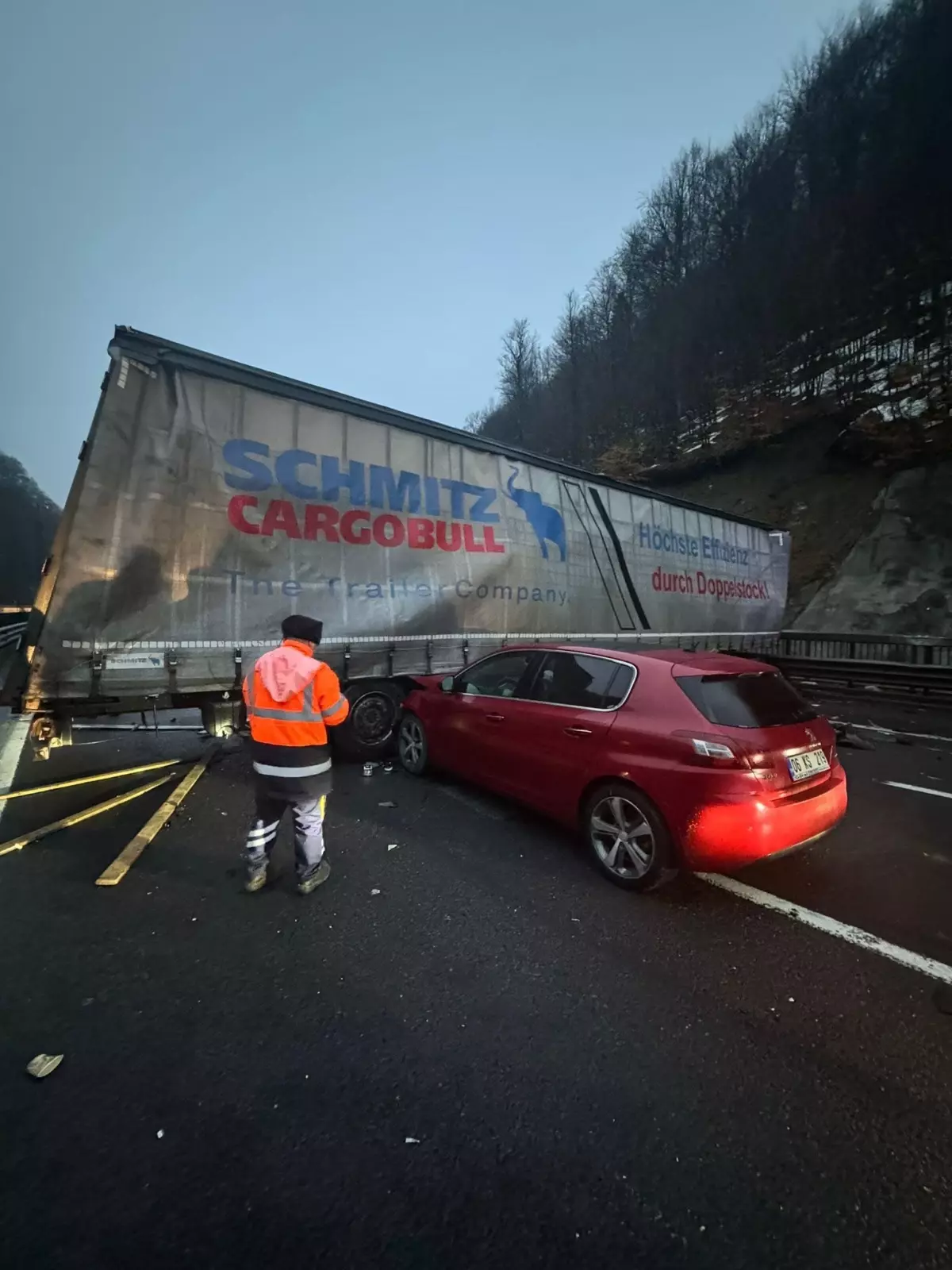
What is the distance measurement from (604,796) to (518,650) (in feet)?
5.06

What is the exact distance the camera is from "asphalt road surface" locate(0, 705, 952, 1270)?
163 centimetres

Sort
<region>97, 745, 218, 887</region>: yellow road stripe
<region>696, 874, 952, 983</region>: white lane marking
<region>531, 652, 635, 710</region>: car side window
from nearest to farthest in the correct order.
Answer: <region>696, 874, 952, 983</region>: white lane marking, <region>97, 745, 218, 887</region>: yellow road stripe, <region>531, 652, 635, 710</region>: car side window

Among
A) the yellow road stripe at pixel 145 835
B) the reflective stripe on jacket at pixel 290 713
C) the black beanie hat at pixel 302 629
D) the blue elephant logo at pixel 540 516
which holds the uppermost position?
the blue elephant logo at pixel 540 516

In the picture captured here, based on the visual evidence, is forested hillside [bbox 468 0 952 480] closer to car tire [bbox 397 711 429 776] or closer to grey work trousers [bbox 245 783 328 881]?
car tire [bbox 397 711 429 776]

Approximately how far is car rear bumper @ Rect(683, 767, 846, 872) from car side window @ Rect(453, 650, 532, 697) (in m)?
1.85

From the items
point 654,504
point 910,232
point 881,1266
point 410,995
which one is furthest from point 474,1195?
point 910,232

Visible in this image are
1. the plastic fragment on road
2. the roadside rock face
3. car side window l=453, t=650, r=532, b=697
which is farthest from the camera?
the roadside rock face

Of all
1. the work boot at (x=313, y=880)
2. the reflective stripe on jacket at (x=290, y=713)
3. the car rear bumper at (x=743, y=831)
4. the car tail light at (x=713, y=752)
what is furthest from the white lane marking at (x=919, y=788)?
the reflective stripe on jacket at (x=290, y=713)

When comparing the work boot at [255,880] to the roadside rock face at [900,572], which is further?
the roadside rock face at [900,572]

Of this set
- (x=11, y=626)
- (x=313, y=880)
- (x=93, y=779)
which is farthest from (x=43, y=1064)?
(x=11, y=626)

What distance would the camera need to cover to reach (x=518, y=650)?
16.0ft

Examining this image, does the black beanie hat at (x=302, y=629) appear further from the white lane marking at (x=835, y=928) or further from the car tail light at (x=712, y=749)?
the white lane marking at (x=835, y=928)

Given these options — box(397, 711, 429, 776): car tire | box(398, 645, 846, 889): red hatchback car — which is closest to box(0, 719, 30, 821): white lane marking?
box(397, 711, 429, 776): car tire

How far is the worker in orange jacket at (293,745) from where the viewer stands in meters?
3.44
